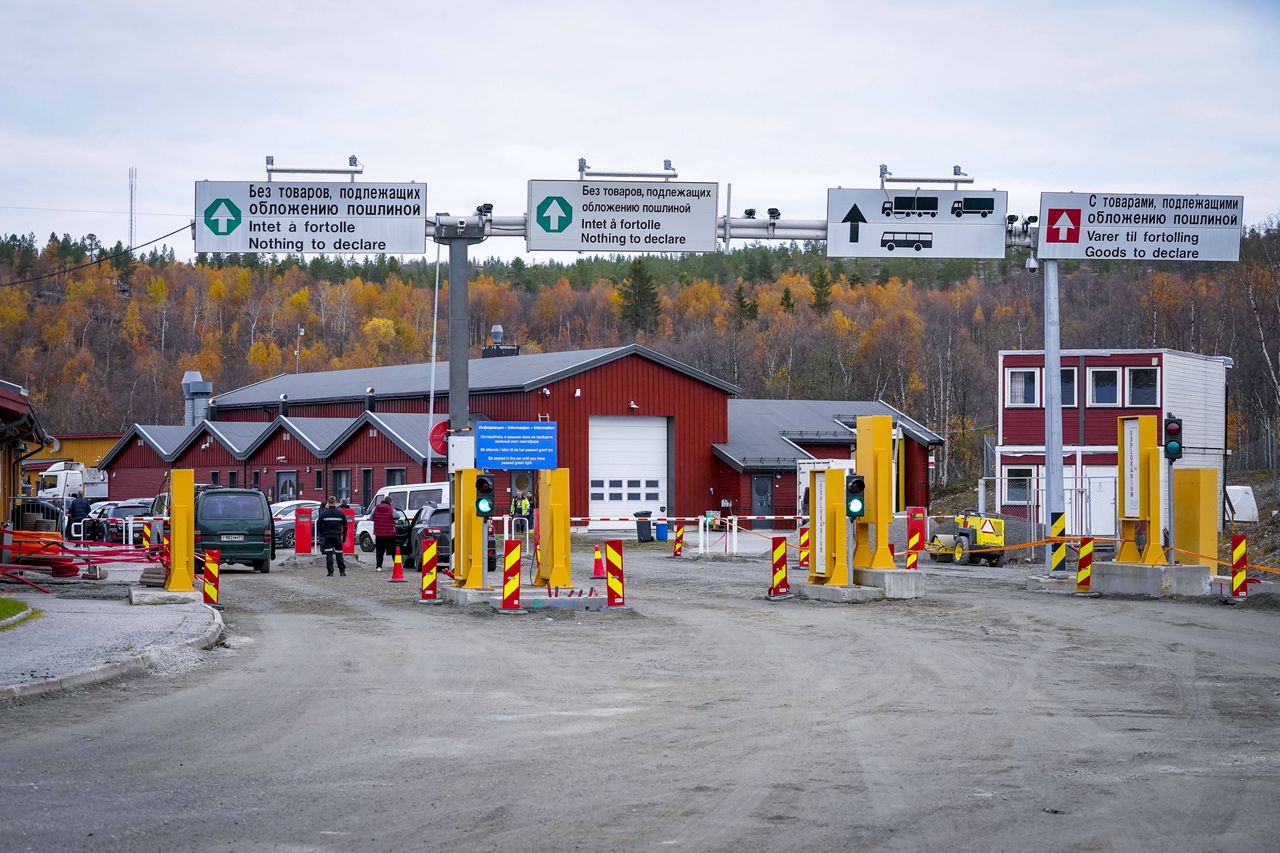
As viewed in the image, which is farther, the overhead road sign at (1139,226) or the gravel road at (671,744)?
the overhead road sign at (1139,226)

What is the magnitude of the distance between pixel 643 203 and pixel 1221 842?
18.4 metres

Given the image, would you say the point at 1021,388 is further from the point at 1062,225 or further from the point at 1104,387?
the point at 1062,225

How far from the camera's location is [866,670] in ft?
47.4

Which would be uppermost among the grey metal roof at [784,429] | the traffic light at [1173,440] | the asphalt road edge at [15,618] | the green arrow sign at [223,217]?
the green arrow sign at [223,217]

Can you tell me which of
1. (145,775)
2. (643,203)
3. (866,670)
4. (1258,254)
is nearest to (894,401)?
(1258,254)

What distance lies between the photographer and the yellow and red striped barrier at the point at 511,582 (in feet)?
69.3

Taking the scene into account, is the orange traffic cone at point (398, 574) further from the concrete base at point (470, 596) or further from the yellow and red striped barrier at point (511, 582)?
the yellow and red striped barrier at point (511, 582)

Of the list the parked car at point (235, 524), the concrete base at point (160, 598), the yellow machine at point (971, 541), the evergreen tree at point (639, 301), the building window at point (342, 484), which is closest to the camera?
the concrete base at point (160, 598)

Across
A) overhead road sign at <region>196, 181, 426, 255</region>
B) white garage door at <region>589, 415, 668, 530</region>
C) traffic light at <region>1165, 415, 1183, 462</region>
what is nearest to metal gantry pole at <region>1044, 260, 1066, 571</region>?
traffic light at <region>1165, 415, 1183, 462</region>

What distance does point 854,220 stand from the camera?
25.0 m

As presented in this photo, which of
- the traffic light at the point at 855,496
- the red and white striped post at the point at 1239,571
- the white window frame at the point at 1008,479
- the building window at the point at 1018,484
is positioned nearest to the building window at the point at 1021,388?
the white window frame at the point at 1008,479

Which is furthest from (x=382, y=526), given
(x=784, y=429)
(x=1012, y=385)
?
(x=784, y=429)

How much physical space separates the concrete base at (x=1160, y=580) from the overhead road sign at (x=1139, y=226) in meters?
5.42

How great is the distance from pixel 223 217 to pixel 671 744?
649 inches
